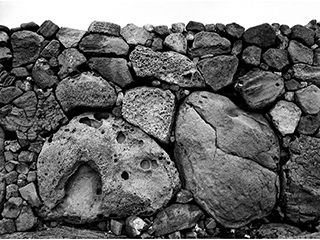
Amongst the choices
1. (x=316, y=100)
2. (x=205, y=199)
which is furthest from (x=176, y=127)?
(x=316, y=100)

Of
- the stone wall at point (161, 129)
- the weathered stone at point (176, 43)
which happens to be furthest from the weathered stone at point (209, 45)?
the weathered stone at point (176, 43)

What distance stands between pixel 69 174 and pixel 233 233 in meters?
2.21

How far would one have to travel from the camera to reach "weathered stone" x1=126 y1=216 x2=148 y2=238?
14.2ft

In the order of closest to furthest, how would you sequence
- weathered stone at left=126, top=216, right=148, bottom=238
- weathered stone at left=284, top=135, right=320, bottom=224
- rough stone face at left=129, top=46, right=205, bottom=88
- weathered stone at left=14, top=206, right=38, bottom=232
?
weathered stone at left=126, top=216, right=148, bottom=238
weathered stone at left=14, top=206, right=38, bottom=232
weathered stone at left=284, top=135, right=320, bottom=224
rough stone face at left=129, top=46, right=205, bottom=88

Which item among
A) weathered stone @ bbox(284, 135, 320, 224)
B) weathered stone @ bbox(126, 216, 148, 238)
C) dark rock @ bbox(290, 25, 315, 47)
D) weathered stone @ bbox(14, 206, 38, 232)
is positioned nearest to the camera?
weathered stone @ bbox(126, 216, 148, 238)

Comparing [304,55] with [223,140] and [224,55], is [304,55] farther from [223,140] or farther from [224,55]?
[223,140]

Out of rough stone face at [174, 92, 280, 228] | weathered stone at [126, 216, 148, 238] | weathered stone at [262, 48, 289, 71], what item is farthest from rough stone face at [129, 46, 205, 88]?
weathered stone at [126, 216, 148, 238]

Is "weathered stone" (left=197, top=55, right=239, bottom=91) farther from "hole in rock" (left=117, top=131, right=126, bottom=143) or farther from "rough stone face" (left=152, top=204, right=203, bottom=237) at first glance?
"rough stone face" (left=152, top=204, right=203, bottom=237)

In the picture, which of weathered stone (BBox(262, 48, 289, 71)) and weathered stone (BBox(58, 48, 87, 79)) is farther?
weathered stone (BBox(262, 48, 289, 71))

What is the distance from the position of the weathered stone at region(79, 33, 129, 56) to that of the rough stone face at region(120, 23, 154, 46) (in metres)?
0.12

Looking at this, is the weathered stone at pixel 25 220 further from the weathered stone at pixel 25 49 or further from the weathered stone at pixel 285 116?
the weathered stone at pixel 285 116

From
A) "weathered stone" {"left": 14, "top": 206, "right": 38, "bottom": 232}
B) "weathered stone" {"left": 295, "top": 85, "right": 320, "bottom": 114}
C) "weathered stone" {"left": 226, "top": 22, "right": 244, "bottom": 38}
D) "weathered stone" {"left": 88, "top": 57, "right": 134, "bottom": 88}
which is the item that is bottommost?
"weathered stone" {"left": 14, "top": 206, "right": 38, "bottom": 232}

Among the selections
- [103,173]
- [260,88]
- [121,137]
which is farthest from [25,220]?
[260,88]

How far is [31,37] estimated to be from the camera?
4805mm
